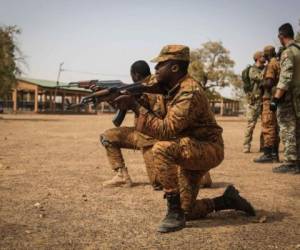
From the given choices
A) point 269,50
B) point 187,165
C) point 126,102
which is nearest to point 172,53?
point 126,102

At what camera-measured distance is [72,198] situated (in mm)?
5191

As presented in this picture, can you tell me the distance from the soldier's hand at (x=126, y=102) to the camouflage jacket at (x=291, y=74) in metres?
3.77

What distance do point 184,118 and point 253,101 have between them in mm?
7292

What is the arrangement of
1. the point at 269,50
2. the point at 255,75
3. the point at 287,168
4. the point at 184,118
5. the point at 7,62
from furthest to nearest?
the point at 7,62, the point at 255,75, the point at 269,50, the point at 287,168, the point at 184,118

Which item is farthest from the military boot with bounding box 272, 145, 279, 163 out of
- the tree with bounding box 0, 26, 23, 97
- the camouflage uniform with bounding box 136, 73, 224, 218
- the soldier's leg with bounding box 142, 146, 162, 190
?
the tree with bounding box 0, 26, 23, 97

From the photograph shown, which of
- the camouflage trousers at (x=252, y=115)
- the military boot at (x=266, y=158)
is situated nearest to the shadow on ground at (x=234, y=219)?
the military boot at (x=266, y=158)

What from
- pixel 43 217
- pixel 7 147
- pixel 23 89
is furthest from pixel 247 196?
pixel 23 89

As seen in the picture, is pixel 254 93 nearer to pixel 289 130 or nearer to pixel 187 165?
pixel 289 130

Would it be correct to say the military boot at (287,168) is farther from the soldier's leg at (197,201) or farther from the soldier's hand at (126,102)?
the soldier's hand at (126,102)

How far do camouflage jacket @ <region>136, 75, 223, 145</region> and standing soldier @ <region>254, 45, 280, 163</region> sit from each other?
204 inches

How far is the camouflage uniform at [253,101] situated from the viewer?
10383mm

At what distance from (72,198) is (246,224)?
6.87ft

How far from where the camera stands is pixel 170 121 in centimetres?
379

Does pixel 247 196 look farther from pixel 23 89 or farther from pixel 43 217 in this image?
pixel 23 89
